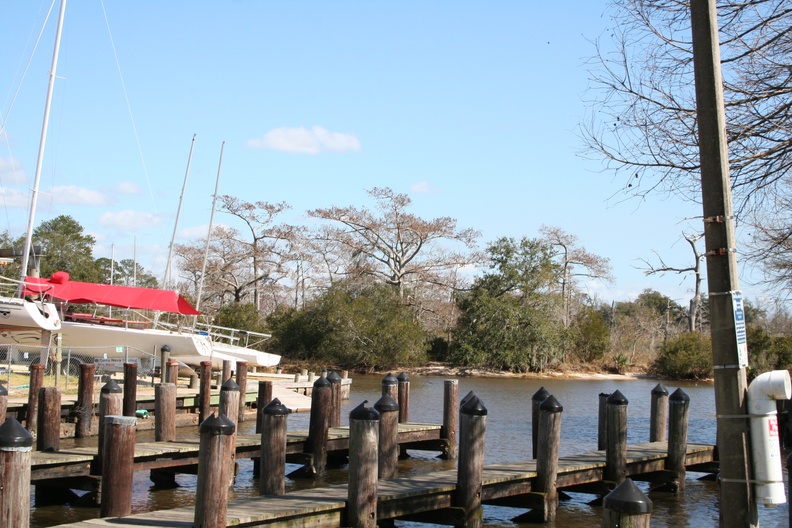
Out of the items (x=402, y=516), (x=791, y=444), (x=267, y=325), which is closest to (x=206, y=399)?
(x=402, y=516)

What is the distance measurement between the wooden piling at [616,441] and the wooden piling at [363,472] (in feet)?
15.5

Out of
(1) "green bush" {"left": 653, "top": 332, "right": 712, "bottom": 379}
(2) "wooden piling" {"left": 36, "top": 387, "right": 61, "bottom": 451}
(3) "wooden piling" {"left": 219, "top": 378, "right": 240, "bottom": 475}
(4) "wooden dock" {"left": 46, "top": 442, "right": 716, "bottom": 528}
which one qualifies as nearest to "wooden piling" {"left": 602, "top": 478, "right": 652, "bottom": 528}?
(4) "wooden dock" {"left": 46, "top": 442, "right": 716, "bottom": 528}

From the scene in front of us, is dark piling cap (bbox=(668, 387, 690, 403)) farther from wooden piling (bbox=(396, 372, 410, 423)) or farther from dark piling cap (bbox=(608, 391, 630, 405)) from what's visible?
wooden piling (bbox=(396, 372, 410, 423))

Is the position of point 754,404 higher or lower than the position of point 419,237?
lower

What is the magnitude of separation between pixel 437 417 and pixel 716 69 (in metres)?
19.3

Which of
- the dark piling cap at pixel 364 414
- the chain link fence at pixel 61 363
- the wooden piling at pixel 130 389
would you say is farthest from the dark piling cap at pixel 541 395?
the chain link fence at pixel 61 363

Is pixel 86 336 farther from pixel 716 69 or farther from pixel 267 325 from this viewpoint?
pixel 716 69

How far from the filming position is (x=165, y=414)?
14.8m

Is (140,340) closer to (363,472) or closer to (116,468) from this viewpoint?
(116,468)

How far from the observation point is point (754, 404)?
20.4 feet

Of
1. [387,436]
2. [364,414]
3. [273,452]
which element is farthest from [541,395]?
[364,414]

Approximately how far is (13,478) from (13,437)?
313 millimetres

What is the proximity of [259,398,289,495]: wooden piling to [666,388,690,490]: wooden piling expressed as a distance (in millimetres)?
6539

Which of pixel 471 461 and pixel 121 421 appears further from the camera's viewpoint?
pixel 471 461
